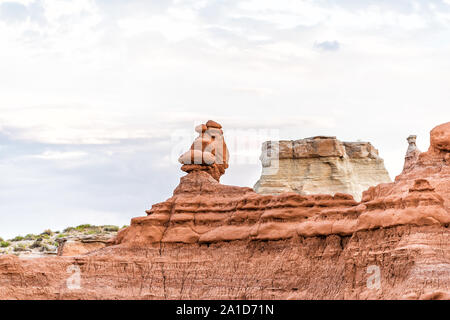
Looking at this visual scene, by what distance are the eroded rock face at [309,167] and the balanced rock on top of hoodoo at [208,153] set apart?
2622 centimetres

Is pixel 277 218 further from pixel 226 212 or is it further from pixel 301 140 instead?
pixel 301 140

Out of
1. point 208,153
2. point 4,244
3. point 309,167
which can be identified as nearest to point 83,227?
point 4,244

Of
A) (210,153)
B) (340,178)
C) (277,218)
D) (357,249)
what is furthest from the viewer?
(340,178)

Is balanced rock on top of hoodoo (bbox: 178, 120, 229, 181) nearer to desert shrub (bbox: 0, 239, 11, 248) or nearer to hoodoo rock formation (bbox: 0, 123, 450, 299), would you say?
hoodoo rock formation (bbox: 0, 123, 450, 299)

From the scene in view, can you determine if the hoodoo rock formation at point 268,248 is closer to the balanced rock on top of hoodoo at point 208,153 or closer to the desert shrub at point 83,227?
the balanced rock on top of hoodoo at point 208,153

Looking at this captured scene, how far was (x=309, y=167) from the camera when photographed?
9738 centimetres

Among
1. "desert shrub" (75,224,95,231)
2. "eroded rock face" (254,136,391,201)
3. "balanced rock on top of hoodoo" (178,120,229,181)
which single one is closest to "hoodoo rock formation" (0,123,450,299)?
"balanced rock on top of hoodoo" (178,120,229,181)

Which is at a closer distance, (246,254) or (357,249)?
(357,249)

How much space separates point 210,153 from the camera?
66562mm

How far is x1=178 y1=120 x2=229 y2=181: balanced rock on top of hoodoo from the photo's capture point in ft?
214

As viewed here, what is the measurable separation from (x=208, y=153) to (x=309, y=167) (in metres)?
32.4

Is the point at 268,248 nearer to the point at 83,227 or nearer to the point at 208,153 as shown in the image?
the point at 208,153

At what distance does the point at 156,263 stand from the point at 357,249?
15438mm
